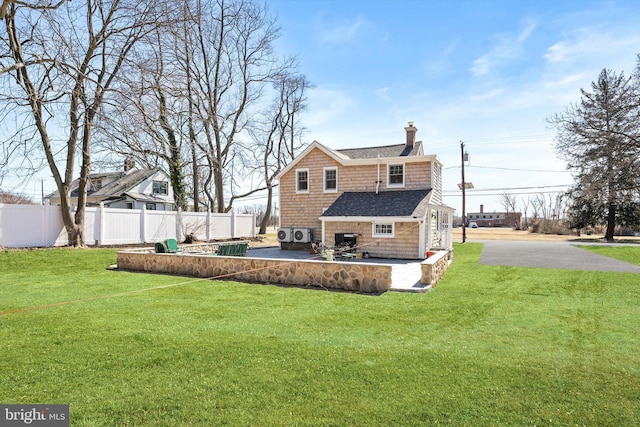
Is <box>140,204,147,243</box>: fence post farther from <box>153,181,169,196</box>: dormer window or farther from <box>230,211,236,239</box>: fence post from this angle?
<box>153,181,169,196</box>: dormer window

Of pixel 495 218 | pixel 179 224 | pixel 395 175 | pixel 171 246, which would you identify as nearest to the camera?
pixel 171 246

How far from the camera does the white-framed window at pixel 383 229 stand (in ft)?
54.4

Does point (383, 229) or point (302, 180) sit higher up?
point (302, 180)

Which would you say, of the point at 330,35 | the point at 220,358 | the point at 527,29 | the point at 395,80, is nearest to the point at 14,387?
the point at 220,358

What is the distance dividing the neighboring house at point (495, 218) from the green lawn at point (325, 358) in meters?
74.9

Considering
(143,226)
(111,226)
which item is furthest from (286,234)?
(111,226)

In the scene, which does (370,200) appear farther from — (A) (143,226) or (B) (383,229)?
(A) (143,226)

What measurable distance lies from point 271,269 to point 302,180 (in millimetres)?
10875

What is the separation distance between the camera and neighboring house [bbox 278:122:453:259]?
16.4 meters

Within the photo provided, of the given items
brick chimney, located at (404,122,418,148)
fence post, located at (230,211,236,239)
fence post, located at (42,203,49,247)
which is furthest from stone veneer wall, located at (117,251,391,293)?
fence post, located at (230,211,236,239)

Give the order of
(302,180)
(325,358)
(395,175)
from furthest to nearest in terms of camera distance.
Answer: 1. (302,180)
2. (395,175)
3. (325,358)

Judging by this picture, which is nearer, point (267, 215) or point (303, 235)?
point (303, 235)

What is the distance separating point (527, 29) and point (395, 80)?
19.1ft

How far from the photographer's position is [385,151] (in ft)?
67.6
